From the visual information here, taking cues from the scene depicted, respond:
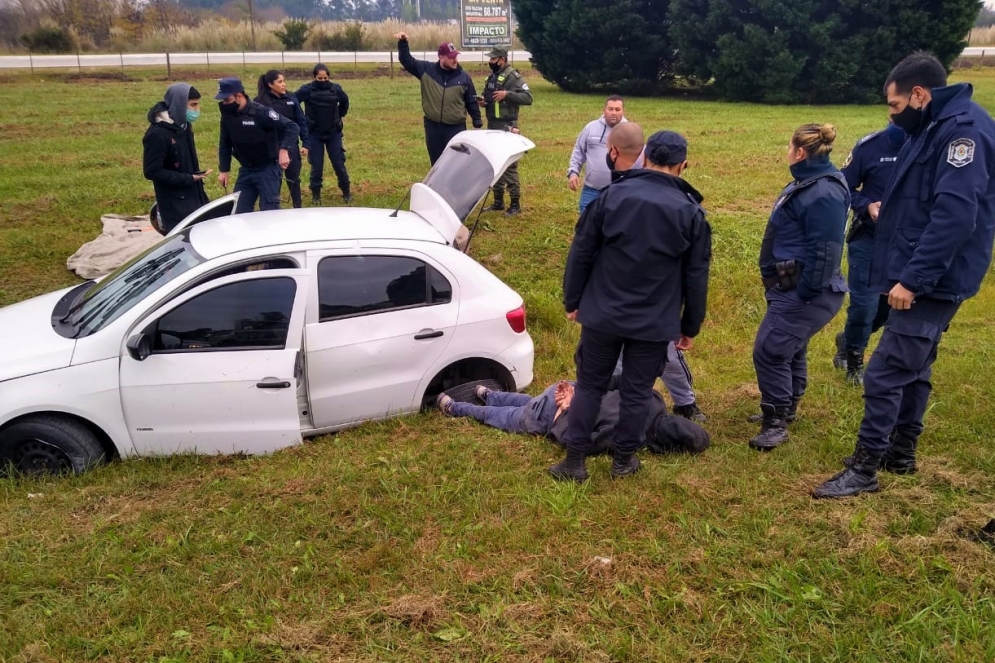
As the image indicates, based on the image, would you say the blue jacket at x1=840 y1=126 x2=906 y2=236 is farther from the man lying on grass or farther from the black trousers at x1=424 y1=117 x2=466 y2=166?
the black trousers at x1=424 y1=117 x2=466 y2=166

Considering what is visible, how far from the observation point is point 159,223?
7395 millimetres

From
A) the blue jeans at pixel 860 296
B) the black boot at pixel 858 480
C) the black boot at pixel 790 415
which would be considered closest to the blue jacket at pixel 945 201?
the black boot at pixel 858 480

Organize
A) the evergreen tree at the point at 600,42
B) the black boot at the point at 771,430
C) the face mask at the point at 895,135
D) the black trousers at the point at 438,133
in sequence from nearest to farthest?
the black boot at the point at 771,430 < the face mask at the point at 895,135 < the black trousers at the point at 438,133 < the evergreen tree at the point at 600,42

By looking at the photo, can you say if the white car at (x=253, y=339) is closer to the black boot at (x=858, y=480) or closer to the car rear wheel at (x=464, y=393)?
the car rear wheel at (x=464, y=393)

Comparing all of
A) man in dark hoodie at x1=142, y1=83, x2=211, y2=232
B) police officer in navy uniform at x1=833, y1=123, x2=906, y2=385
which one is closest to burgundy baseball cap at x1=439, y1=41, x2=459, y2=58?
man in dark hoodie at x1=142, y1=83, x2=211, y2=232

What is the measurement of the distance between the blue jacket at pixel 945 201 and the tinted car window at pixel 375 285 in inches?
105

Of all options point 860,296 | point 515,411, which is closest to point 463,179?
point 515,411

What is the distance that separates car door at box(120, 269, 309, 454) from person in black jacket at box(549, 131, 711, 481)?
1.74 m

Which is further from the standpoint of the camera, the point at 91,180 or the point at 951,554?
the point at 91,180

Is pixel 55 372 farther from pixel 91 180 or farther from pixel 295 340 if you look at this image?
pixel 91 180

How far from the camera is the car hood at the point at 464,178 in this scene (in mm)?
5344

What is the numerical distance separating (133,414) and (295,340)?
0.99 meters

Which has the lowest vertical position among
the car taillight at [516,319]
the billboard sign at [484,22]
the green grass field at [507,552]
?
the green grass field at [507,552]

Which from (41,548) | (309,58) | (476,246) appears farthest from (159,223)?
(309,58)
